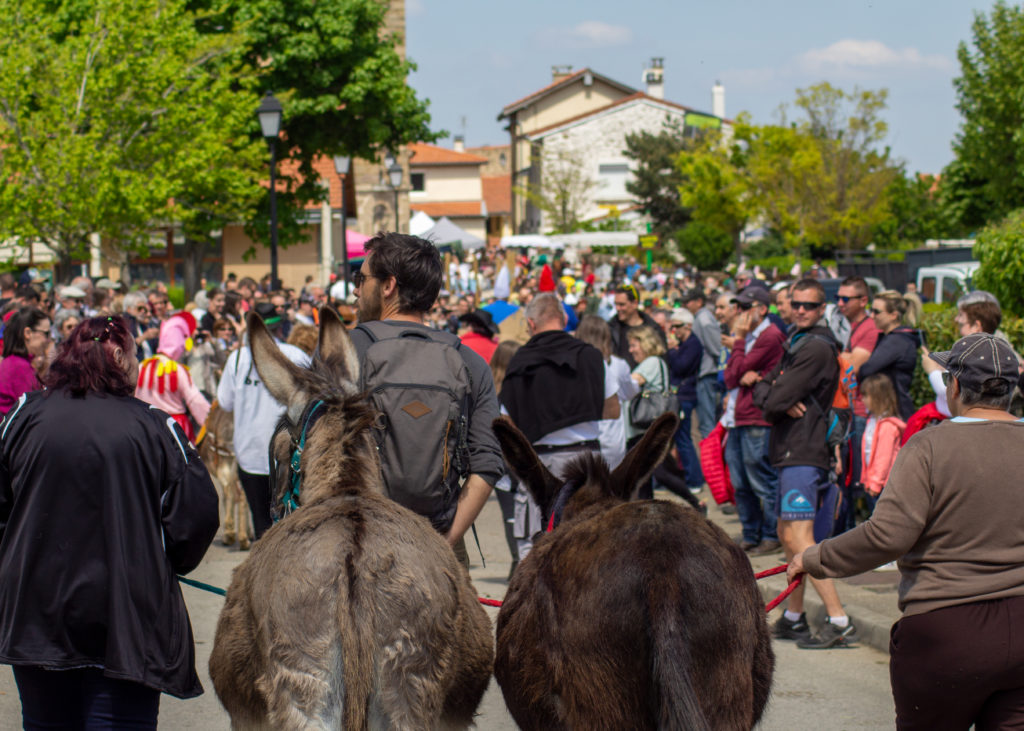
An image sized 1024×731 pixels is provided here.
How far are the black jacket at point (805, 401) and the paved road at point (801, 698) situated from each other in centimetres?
128

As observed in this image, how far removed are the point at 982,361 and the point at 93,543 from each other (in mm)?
2992

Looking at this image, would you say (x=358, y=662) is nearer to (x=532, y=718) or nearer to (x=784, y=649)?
(x=532, y=718)

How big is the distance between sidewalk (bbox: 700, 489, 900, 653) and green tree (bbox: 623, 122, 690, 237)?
205 feet

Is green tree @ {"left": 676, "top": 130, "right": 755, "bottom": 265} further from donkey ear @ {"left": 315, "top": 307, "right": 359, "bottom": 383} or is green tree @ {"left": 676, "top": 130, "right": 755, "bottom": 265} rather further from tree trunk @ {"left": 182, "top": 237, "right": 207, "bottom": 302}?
donkey ear @ {"left": 315, "top": 307, "right": 359, "bottom": 383}

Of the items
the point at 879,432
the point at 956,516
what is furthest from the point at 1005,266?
the point at 956,516

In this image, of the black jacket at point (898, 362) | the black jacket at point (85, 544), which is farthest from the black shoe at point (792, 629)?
A: the black jacket at point (85, 544)

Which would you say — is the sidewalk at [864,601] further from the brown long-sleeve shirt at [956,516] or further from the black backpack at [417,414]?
the black backpack at [417,414]

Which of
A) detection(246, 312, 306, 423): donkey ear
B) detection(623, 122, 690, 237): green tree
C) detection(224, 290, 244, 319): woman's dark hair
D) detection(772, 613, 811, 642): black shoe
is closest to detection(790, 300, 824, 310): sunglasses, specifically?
detection(772, 613, 811, 642): black shoe

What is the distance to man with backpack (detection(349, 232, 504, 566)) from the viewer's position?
12.2 ft

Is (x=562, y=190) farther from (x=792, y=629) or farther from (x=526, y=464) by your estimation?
(x=526, y=464)

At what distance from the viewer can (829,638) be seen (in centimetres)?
721

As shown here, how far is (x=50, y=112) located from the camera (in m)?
21.2

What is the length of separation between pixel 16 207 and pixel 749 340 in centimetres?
1546

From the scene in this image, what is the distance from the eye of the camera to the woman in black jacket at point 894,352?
9969 millimetres
